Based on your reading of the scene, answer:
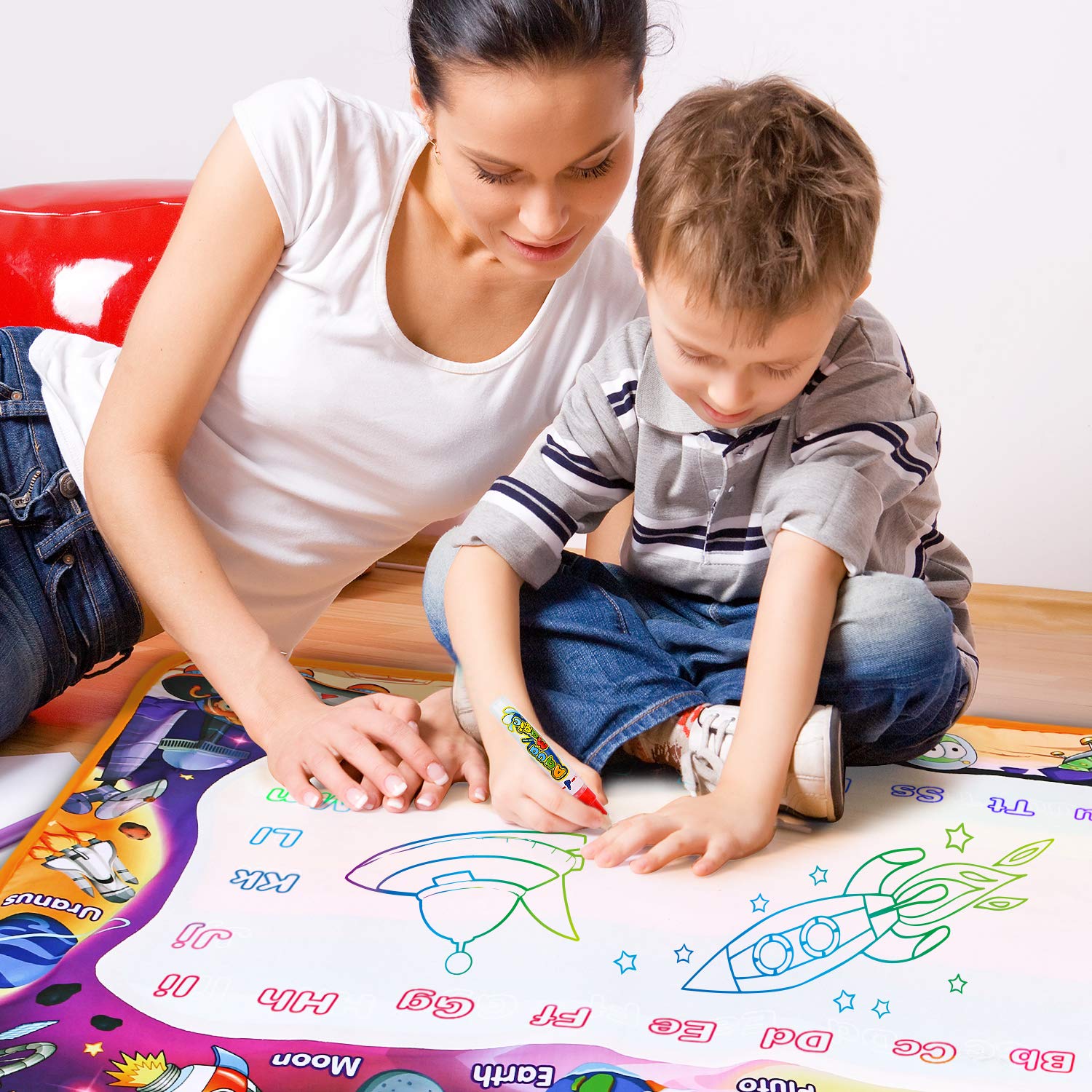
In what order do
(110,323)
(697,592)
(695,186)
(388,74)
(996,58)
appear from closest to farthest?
1. (695,186)
2. (697,592)
3. (110,323)
4. (996,58)
5. (388,74)

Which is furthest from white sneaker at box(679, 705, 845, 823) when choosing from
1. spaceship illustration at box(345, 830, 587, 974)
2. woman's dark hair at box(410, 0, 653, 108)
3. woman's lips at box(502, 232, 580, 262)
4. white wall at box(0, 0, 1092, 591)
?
white wall at box(0, 0, 1092, 591)

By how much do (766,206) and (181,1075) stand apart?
593 mm

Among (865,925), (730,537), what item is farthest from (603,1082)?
(730,537)

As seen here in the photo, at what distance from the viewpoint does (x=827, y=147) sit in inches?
29.8

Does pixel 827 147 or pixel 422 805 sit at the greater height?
pixel 827 147

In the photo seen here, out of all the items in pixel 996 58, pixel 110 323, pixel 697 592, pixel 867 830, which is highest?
pixel 996 58

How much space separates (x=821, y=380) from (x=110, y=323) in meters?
0.83

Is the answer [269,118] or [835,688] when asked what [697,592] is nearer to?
[835,688]

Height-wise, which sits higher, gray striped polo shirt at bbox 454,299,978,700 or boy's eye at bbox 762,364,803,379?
boy's eye at bbox 762,364,803,379

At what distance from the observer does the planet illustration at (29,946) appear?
69 centimetres

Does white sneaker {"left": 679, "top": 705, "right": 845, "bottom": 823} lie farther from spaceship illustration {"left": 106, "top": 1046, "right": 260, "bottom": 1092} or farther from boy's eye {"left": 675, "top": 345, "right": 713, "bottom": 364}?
spaceship illustration {"left": 106, "top": 1046, "right": 260, "bottom": 1092}

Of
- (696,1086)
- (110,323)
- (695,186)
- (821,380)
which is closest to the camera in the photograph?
(696,1086)

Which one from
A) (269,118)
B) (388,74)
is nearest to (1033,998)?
(269,118)

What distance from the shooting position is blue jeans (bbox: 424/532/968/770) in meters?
0.85
